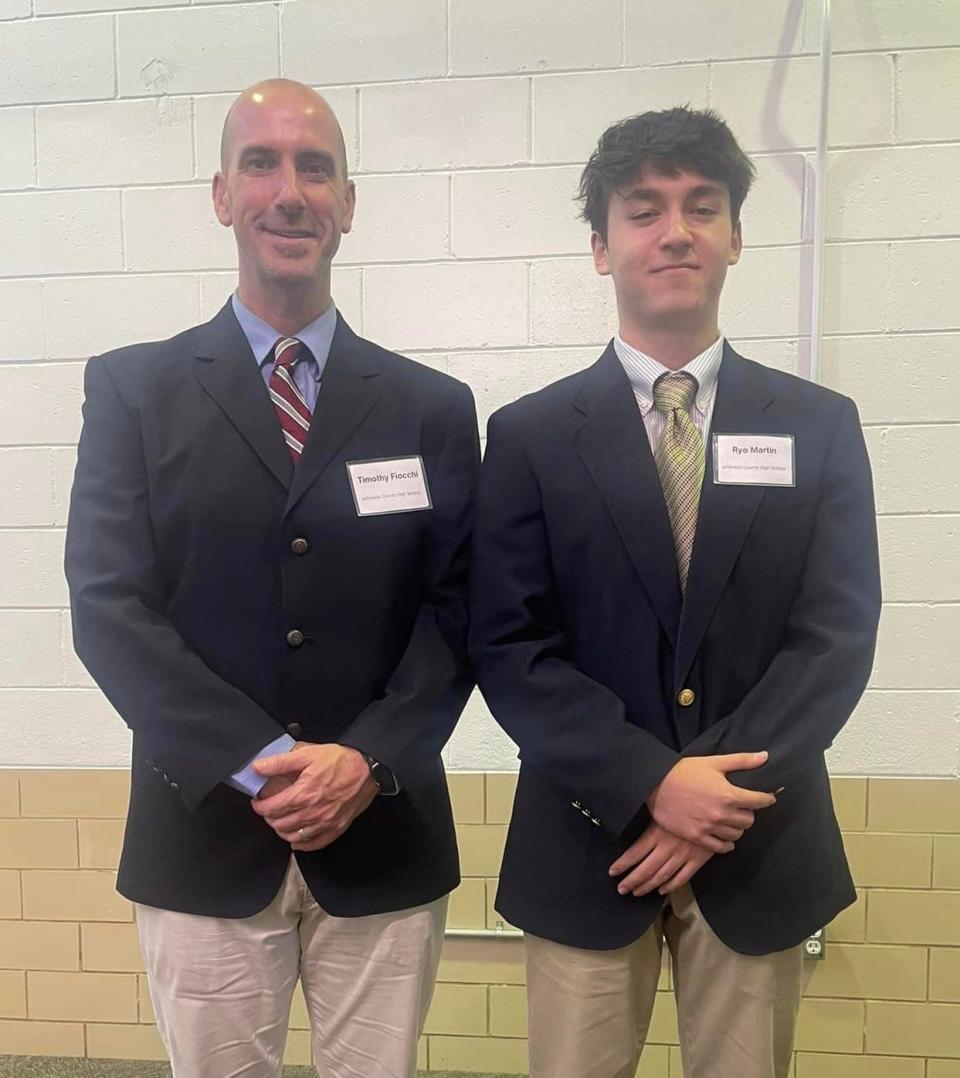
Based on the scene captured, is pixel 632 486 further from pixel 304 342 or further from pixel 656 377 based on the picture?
pixel 304 342

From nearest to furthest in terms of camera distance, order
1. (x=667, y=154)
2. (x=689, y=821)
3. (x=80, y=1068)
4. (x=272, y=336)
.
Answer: (x=689, y=821)
(x=667, y=154)
(x=272, y=336)
(x=80, y=1068)

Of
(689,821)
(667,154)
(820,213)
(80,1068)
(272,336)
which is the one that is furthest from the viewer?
(80,1068)

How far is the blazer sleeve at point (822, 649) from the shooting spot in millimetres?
1157

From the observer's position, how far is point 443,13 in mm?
1952

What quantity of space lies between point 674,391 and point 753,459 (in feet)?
0.49

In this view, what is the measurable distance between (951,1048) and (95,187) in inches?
115

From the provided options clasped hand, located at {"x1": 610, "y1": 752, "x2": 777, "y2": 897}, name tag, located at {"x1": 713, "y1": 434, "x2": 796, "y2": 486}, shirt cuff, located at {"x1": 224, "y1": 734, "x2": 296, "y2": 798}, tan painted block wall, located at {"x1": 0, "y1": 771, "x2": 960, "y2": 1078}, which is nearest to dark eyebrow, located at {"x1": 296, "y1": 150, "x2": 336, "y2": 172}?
name tag, located at {"x1": 713, "y1": 434, "x2": 796, "y2": 486}

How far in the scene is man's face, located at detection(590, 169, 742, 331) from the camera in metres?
1.22

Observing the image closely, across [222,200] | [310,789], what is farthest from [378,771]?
[222,200]

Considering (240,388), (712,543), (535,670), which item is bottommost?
(535,670)

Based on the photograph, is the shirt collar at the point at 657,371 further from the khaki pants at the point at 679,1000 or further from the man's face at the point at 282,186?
the khaki pants at the point at 679,1000

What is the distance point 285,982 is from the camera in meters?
1.32

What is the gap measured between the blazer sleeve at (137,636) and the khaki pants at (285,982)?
0.23m

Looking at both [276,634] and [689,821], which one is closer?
[689,821]
